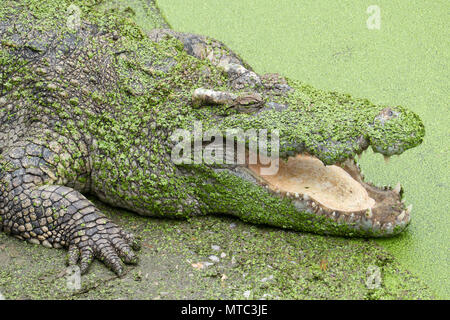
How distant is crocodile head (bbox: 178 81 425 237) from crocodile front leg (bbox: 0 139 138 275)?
84cm

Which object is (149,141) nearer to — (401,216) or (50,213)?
(50,213)

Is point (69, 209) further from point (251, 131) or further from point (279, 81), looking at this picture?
point (279, 81)

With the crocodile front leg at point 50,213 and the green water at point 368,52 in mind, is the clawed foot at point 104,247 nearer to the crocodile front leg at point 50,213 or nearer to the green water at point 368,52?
the crocodile front leg at point 50,213

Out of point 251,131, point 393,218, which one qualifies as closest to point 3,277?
point 251,131

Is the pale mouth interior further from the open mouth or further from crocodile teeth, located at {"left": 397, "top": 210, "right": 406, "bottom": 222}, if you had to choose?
crocodile teeth, located at {"left": 397, "top": 210, "right": 406, "bottom": 222}

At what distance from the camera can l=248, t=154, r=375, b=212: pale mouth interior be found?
4.79 metres

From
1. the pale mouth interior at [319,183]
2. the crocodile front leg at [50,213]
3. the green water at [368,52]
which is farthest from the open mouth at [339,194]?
the crocodile front leg at [50,213]

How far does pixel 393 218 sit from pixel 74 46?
2.95 m

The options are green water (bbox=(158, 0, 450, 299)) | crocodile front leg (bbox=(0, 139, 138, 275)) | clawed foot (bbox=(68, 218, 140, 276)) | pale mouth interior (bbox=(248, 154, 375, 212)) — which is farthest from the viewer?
green water (bbox=(158, 0, 450, 299))

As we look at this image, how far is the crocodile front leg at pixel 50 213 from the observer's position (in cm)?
459

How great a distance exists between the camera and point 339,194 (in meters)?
4.85

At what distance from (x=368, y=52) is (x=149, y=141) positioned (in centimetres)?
313

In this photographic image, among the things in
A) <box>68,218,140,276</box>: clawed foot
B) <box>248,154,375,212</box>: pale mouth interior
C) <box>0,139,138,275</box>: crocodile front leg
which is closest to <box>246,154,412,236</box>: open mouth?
<box>248,154,375,212</box>: pale mouth interior

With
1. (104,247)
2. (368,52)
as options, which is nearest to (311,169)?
(104,247)
